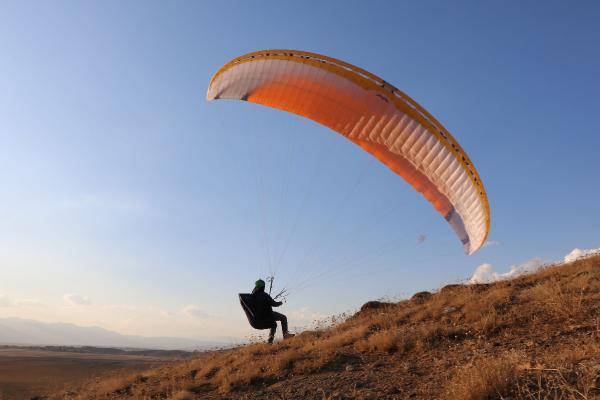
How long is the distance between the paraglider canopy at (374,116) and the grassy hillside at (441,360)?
8.12ft

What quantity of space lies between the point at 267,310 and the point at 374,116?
6425mm

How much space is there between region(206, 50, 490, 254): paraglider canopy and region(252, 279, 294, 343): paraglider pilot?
550cm

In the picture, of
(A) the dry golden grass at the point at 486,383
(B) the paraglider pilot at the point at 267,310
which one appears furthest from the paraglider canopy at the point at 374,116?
(A) the dry golden grass at the point at 486,383

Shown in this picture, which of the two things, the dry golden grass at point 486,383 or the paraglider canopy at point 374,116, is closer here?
the dry golden grass at point 486,383

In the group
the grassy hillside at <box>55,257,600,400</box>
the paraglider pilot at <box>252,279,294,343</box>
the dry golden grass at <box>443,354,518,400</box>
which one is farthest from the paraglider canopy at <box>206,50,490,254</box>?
the dry golden grass at <box>443,354,518,400</box>

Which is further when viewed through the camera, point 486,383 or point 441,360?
point 441,360

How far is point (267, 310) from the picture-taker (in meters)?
12.2

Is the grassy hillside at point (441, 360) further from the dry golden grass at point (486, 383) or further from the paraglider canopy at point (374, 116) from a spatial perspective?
the paraglider canopy at point (374, 116)

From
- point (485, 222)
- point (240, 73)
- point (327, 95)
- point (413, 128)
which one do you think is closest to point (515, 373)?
point (485, 222)

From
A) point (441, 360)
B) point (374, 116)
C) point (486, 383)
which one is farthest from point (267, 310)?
point (486, 383)

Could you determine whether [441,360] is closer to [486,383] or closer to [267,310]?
[486,383]

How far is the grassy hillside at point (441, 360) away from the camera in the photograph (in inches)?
208

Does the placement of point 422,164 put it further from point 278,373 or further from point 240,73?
point 278,373

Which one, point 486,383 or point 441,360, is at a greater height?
point 441,360
